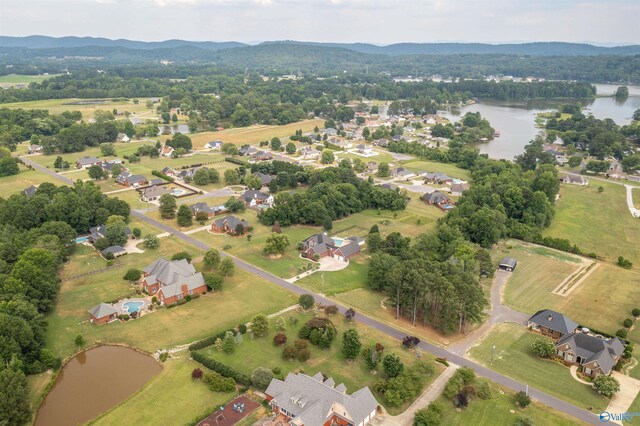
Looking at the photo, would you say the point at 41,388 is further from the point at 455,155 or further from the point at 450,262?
the point at 455,155

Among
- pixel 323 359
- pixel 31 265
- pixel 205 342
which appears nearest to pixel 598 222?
pixel 323 359

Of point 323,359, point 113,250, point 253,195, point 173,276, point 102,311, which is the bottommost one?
point 323,359

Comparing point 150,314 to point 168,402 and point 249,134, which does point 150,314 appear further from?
point 249,134

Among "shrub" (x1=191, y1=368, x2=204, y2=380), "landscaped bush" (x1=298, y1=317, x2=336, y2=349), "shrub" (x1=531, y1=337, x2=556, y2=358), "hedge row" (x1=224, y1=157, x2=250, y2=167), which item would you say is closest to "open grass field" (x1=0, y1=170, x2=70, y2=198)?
"hedge row" (x1=224, y1=157, x2=250, y2=167)

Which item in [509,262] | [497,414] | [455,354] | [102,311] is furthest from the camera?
[509,262]

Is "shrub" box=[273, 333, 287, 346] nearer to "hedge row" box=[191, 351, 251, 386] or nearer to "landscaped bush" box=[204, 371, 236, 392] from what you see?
"hedge row" box=[191, 351, 251, 386]

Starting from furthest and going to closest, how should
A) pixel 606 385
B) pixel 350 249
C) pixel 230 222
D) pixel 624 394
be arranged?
1. pixel 230 222
2. pixel 350 249
3. pixel 624 394
4. pixel 606 385

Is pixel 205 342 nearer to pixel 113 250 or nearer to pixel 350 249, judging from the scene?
pixel 350 249

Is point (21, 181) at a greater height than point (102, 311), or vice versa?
point (21, 181)

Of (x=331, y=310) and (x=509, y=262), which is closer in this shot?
(x=331, y=310)
